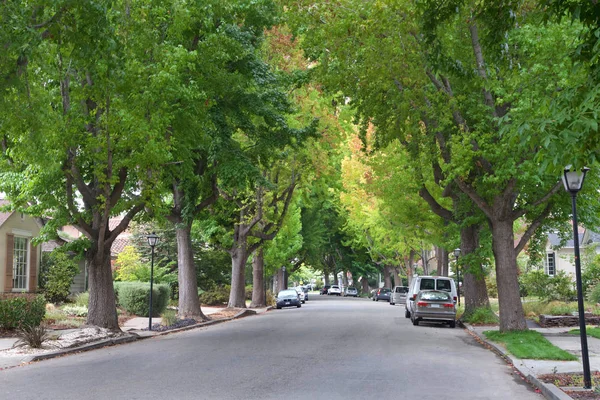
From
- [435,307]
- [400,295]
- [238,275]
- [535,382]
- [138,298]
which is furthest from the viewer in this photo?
[400,295]

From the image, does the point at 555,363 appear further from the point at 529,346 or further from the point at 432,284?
the point at 432,284

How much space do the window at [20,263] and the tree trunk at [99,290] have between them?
8.82 m

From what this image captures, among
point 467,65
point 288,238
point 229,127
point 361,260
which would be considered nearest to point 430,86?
point 467,65

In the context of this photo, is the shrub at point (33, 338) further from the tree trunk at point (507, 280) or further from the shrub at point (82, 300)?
the shrub at point (82, 300)

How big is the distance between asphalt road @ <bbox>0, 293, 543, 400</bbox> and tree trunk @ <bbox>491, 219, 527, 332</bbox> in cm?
178

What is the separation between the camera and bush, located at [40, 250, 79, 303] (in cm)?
3034

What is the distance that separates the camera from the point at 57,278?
101 feet

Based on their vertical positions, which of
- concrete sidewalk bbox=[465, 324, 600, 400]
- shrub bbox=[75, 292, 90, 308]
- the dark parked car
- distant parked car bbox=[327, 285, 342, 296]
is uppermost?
shrub bbox=[75, 292, 90, 308]

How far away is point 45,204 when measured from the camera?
1833 cm

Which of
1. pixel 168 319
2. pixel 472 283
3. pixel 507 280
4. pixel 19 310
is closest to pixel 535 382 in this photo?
pixel 507 280

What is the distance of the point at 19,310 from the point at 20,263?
27.4 feet

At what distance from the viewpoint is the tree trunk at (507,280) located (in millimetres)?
20078

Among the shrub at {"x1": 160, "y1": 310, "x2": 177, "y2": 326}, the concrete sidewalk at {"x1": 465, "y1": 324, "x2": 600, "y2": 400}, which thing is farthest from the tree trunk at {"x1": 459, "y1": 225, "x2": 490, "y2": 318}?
the shrub at {"x1": 160, "y1": 310, "x2": 177, "y2": 326}

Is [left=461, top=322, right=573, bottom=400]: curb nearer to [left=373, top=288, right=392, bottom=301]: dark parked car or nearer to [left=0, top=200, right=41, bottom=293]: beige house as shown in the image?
[left=0, top=200, right=41, bottom=293]: beige house
